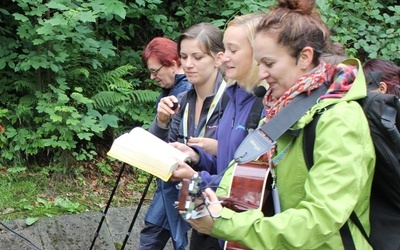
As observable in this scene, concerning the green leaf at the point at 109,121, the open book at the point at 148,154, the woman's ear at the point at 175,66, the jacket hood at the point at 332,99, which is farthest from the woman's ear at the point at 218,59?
the green leaf at the point at 109,121

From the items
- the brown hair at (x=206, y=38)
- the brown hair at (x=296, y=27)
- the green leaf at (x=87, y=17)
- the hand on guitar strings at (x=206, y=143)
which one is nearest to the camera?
the brown hair at (x=296, y=27)

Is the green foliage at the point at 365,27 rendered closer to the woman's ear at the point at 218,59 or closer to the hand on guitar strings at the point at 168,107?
the woman's ear at the point at 218,59

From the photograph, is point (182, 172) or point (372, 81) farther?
point (372, 81)

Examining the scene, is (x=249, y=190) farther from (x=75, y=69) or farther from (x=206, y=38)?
(x=75, y=69)

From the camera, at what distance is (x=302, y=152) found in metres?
1.89

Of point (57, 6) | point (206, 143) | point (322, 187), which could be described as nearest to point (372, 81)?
point (206, 143)

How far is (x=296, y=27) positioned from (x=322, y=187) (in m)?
0.60

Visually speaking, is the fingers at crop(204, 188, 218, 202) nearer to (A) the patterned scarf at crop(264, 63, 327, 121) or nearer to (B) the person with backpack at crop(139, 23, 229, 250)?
(A) the patterned scarf at crop(264, 63, 327, 121)

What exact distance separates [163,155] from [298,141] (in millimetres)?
785

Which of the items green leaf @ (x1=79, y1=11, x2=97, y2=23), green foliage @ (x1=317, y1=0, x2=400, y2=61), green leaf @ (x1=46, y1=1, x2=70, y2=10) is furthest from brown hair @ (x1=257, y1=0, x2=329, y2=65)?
green foliage @ (x1=317, y1=0, x2=400, y2=61)

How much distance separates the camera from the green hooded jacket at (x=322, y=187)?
1747 mm

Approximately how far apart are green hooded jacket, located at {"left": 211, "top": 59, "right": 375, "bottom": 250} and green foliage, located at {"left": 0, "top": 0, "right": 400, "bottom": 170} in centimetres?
385

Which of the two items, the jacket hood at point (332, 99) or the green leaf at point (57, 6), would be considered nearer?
the jacket hood at point (332, 99)

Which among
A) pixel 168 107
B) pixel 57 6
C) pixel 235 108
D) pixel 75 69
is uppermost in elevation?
pixel 235 108
